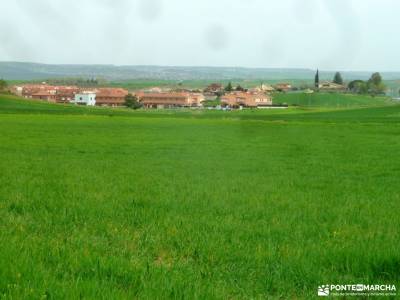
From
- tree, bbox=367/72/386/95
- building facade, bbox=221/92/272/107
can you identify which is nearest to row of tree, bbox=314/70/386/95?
tree, bbox=367/72/386/95

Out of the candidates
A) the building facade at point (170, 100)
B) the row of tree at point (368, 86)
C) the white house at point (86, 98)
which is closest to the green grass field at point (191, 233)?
the building facade at point (170, 100)

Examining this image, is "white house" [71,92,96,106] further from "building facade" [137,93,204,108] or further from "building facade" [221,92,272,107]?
"building facade" [221,92,272,107]

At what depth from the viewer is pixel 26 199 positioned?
10.3 meters

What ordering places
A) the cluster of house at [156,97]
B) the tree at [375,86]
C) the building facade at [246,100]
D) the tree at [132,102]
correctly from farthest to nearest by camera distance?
the tree at [375,86] < the cluster of house at [156,97] < the tree at [132,102] < the building facade at [246,100]

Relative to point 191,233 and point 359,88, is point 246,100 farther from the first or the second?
point 191,233

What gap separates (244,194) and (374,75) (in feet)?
581

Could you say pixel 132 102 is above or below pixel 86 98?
above

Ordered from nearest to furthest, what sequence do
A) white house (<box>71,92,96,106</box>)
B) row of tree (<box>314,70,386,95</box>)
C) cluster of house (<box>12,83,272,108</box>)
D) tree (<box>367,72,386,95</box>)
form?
cluster of house (<box>12,83,272,108</box>), white house (<box>71,92,96,106</box>), row of tree (<box>314,70,386,95</box>), tree (<box>367,72,386,95</box>)

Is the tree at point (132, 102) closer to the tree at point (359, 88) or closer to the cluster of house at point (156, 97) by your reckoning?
the cluster of house at point (156, 97)

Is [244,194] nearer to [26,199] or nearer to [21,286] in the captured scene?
[26,199]

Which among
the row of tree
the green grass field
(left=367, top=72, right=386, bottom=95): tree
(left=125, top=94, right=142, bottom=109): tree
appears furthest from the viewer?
(left=367, top=72, right=386, bottom=95): tree

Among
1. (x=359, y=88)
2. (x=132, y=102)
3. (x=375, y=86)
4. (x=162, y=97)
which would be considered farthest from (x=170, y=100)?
(x=375, y=86)

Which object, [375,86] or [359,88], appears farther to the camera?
[375,86]

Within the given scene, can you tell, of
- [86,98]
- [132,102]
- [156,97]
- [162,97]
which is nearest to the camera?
[132,102]
